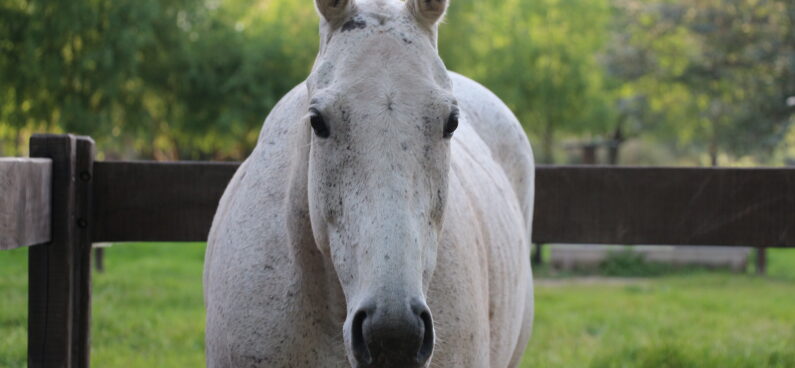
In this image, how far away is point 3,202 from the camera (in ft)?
9.31

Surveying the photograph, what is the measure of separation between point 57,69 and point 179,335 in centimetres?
1681

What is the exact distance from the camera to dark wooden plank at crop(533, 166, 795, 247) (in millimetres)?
3914

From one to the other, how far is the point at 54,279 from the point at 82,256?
190 mm

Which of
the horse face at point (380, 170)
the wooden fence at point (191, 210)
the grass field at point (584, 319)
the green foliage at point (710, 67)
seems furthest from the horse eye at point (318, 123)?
the green foliage at point (710, 67)

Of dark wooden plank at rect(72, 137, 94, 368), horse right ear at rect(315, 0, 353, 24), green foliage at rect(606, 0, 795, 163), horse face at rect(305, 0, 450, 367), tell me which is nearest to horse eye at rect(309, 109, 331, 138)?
horse face at rect(305, 0, 450, 367)

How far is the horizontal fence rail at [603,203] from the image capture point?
3.77 metres

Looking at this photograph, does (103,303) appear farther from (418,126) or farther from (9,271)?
(418,126)

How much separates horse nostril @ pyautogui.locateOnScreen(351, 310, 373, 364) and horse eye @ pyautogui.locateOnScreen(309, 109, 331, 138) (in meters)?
0.50

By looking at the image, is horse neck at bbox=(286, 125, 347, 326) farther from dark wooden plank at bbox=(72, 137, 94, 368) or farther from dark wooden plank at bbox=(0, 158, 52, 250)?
dark wooden plank at bbox=(72, 137, 94, 368)

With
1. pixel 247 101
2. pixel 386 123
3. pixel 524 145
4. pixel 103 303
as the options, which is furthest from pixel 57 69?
pixel 386 123

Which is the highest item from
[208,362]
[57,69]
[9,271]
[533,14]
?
[533,14]

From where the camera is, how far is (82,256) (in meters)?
3.57

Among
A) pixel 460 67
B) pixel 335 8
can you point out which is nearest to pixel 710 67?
pixel 460 67

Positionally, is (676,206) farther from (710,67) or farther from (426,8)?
(710,67)
